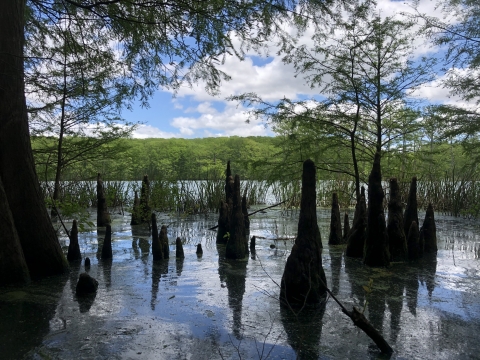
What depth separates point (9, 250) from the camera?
483cm

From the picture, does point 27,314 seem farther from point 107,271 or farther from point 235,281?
point 235,281

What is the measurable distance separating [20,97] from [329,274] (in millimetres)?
5057

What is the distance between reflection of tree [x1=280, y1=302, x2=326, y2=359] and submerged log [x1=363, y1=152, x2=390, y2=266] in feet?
6.86

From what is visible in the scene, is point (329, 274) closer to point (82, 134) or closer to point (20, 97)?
point (20, 97)

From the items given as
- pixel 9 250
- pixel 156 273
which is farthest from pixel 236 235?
pixel 9 250

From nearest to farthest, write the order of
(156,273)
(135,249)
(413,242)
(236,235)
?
(156,273) < (413,242) < (236,235) < (135,249)

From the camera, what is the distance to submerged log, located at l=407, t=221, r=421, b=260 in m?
6.56

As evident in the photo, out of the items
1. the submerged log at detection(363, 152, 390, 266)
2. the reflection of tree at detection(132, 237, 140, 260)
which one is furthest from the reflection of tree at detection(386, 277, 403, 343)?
the reflection of tree at detection(132, 237, 140, 260)

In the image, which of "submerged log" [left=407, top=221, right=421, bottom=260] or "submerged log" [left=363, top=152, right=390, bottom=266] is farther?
"submerged log" [left=407, top=221, right=421, bottom=260]

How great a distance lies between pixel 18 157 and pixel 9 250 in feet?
4.18

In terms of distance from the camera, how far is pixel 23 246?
17.3ft

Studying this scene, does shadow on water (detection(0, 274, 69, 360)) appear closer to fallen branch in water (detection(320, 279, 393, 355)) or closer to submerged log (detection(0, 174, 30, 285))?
submerged log (detection(0, 174, 30, 285))

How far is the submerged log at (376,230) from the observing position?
5.96 meters

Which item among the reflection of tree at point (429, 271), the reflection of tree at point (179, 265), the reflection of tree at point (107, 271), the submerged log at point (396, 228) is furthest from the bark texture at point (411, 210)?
the reflection of tree at point (107, 271)
